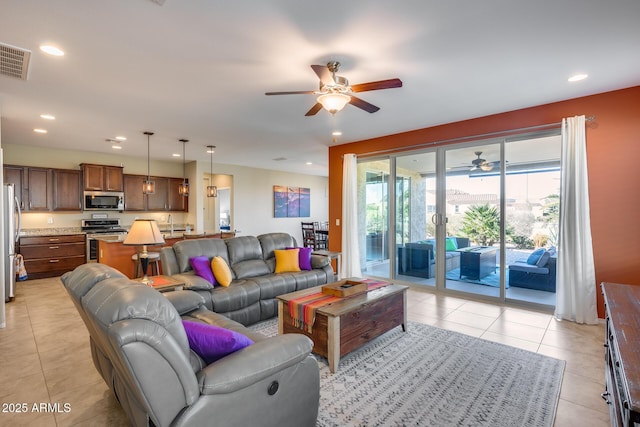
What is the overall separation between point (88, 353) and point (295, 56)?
3.34 m

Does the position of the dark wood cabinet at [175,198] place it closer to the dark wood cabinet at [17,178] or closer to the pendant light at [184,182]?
the pendant light at [184,182]

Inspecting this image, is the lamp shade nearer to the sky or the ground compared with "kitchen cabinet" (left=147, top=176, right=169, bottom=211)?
nearer to the ground

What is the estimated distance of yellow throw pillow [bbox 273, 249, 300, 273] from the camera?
4227 millimetres

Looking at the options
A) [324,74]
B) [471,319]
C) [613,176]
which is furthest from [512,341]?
[324,74]

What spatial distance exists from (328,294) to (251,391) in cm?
162

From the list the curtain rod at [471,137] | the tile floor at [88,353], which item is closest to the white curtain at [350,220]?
the curtain rod at [471,137]

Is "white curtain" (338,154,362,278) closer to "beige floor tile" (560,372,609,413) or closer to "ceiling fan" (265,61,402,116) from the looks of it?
"ceiling fan" (265,61,402,116)

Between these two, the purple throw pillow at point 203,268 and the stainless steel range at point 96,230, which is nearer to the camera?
the purple throw pillow at point 203,268

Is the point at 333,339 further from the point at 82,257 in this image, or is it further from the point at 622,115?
the point at 82,257

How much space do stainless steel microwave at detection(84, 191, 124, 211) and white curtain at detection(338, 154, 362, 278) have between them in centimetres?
506

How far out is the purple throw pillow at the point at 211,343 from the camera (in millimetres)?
1525

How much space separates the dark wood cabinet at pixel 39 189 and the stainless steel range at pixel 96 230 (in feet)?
2.48

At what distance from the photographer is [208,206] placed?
9.16 metres

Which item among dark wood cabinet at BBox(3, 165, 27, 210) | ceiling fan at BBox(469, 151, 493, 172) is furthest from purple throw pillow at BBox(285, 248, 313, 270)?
dark wood cabinet at BBox(3, 165, 27, 210)
